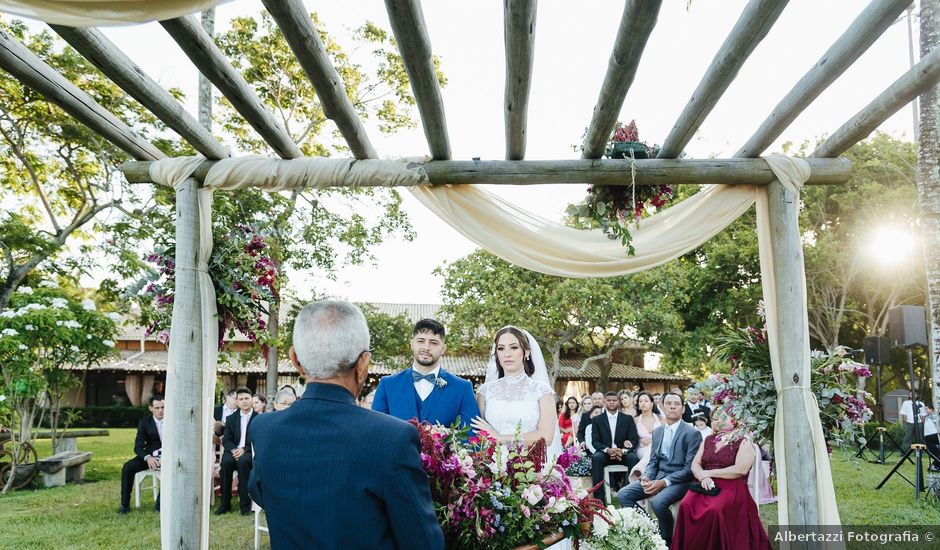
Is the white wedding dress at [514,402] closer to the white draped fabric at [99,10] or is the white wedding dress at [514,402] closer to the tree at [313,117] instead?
the white draped fabric at [99,10]

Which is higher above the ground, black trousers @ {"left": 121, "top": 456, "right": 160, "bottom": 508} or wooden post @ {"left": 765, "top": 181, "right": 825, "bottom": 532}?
wooden post @ {"left": 765, "top": 181, "right": 825, "bottom": 532}

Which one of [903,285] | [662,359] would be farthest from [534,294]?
[903,285]

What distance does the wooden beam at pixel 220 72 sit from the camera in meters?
3.12

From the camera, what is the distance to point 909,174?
2062 centimetres

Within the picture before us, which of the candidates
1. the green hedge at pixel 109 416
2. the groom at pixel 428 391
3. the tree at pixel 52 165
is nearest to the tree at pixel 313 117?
the tree at pixel 52 165

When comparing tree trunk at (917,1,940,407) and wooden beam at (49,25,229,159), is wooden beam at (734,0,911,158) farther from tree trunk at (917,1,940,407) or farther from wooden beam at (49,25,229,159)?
tree trunk at (917,1,940,407)

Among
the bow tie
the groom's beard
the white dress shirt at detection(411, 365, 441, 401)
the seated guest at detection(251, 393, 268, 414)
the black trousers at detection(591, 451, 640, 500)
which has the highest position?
the groom's beard

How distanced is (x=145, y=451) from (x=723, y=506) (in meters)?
7.74

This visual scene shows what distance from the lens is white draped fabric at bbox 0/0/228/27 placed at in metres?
2.10

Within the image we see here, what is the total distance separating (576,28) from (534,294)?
61.9ft

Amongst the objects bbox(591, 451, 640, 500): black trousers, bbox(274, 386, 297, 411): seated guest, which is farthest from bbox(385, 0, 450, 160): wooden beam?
bbox(591, 451, 640, 500): black trousers

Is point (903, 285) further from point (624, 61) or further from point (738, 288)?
point (624, 61)

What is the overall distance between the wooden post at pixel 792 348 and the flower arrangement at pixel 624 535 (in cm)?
104

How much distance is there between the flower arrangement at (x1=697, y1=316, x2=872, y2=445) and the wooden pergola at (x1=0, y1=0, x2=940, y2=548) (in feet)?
0.88
